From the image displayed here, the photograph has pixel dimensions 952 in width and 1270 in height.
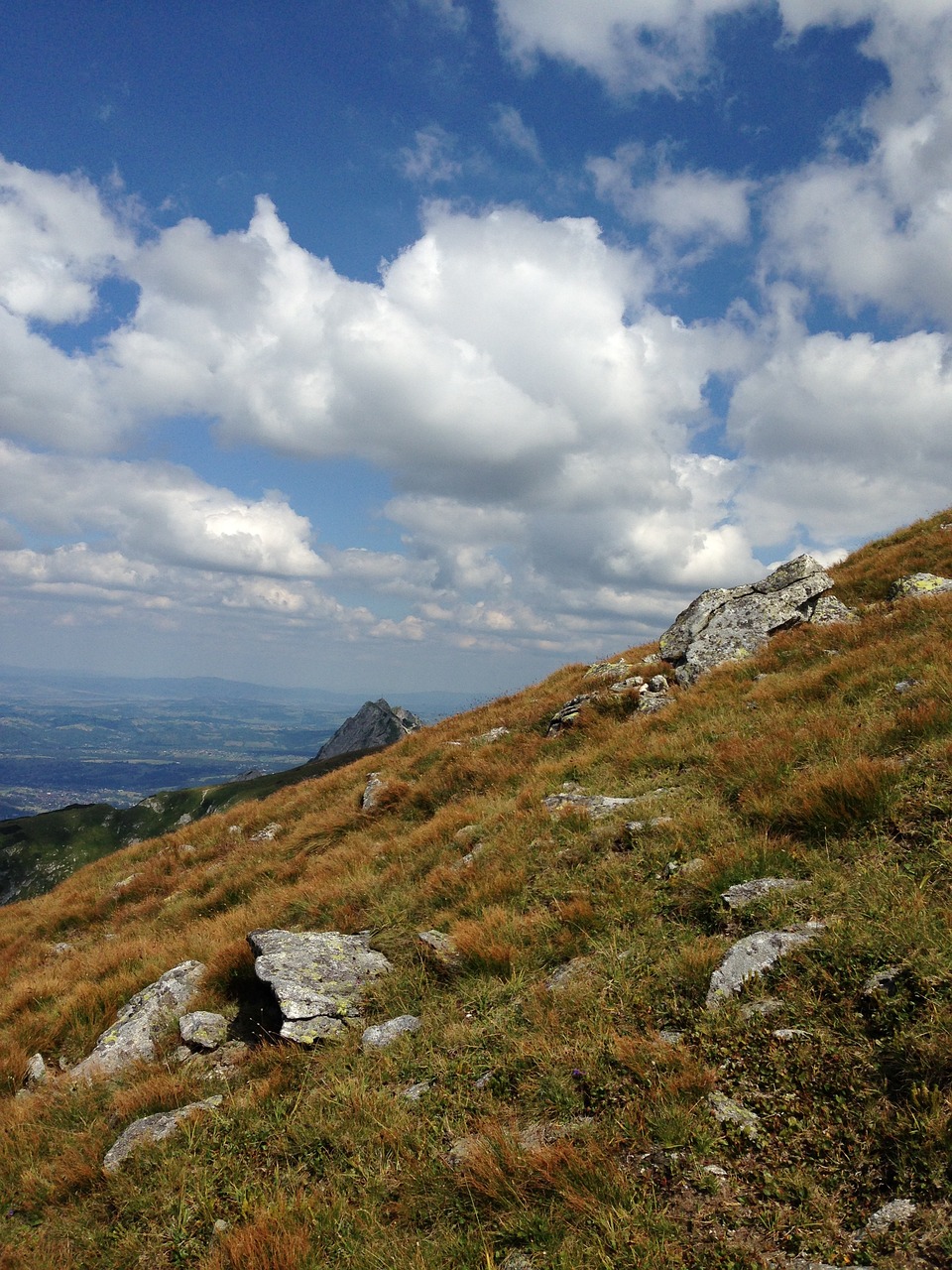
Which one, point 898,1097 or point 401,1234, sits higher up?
point 898,1097

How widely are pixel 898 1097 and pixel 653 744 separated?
310 inches

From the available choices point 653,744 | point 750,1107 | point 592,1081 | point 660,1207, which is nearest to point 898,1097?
point 750,1107

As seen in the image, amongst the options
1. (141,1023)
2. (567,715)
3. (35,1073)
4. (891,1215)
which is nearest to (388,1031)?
(141,1023)

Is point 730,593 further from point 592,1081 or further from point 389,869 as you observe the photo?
point 592,1081

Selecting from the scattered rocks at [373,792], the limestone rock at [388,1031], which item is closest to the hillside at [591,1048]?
the limestone rock at [388,1031]

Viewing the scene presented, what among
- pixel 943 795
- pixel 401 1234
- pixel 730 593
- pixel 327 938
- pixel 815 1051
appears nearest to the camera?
pixel 401 1234

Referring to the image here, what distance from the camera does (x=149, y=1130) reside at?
5.93 metres

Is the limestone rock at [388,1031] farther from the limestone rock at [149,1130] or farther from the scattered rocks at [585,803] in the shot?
the scattered rocks at [585,803]

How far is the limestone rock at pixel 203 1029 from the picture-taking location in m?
7.38

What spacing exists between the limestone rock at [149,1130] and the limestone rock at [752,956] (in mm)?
5078

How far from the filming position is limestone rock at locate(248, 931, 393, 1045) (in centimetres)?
704

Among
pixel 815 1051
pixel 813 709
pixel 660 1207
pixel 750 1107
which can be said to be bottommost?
pixel 660 1207

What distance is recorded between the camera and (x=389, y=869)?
11078mm

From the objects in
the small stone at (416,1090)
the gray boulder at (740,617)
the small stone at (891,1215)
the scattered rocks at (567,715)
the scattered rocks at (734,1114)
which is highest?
the gray boulder at (740,617)
